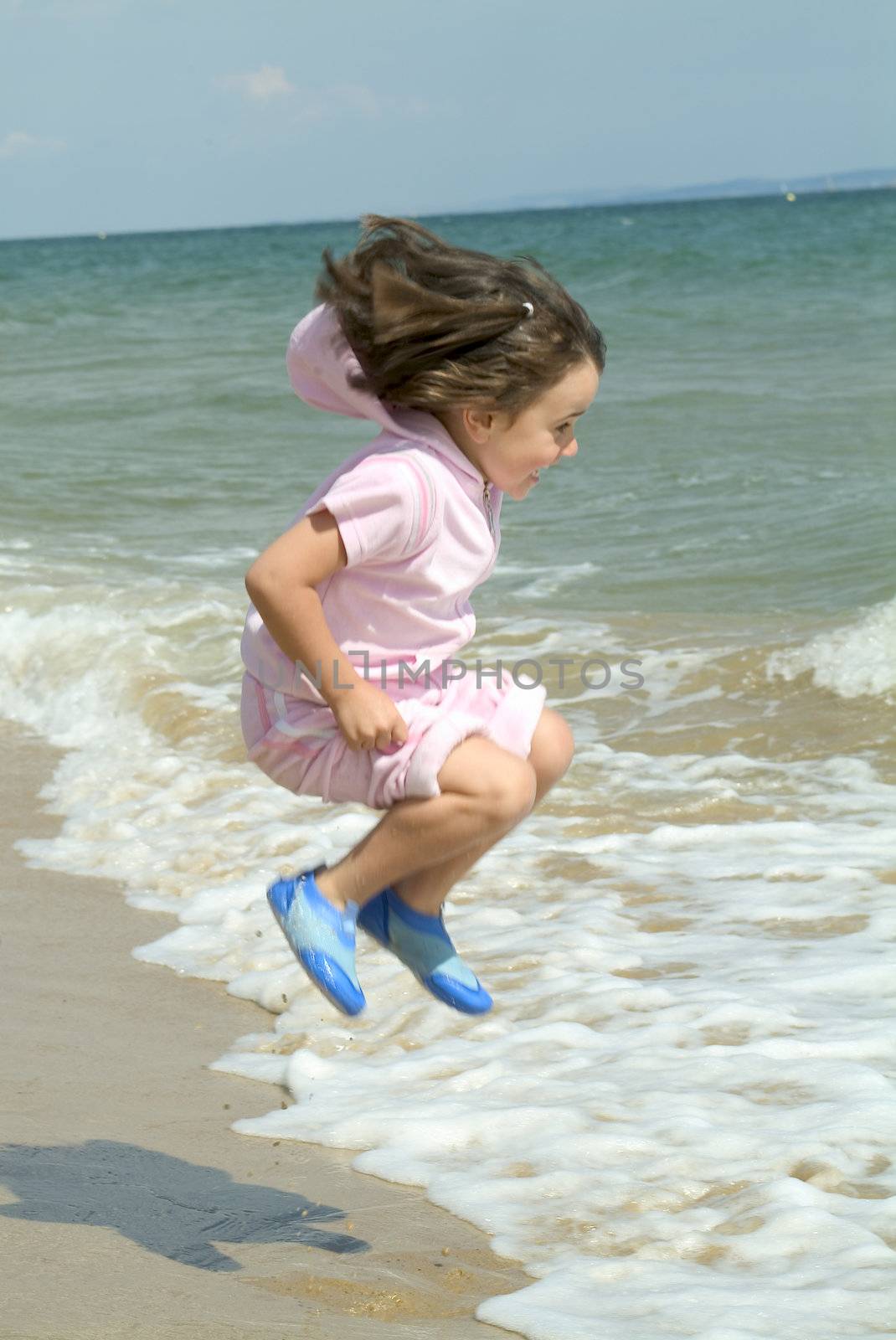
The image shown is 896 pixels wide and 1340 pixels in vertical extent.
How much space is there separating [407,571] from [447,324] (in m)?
0.41

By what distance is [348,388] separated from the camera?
2799mm

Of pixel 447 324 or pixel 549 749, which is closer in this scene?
pixel 447 324

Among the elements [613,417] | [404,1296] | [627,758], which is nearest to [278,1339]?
[404,1296]

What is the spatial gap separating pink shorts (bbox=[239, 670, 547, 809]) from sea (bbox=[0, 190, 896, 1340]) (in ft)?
3.04

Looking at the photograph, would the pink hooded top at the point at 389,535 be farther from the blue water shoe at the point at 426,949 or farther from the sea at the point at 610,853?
the sea at the point at 610,853

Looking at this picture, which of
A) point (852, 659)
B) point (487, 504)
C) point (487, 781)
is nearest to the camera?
point (487, 781)

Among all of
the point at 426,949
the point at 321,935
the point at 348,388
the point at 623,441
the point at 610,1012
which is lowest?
the point at 623,441

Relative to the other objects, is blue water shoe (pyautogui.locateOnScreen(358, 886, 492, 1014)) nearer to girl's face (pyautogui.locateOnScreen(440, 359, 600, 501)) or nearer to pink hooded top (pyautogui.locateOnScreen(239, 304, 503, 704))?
pink hooded top (pyautogui.locateOnScreen(239, 304, 503, 704))

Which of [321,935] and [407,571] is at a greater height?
[407,571]

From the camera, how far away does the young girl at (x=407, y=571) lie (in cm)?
263

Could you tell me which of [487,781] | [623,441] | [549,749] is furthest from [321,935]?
[623,441]

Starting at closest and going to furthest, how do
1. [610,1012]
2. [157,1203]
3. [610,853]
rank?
[157,1203] → [610,1012] → [610,853]

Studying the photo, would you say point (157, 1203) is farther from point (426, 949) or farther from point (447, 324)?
point (447, 324)

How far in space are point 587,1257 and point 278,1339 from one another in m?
0.66
